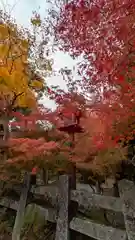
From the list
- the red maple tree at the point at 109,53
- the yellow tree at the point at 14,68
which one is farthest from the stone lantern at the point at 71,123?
the yellow tree at the point at 14,68

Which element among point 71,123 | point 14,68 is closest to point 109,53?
point 71,123

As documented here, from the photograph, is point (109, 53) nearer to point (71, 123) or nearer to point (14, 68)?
point (71, 123)

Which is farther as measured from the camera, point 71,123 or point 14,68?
point 14,68

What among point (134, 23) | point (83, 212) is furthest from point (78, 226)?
point (134, 23)

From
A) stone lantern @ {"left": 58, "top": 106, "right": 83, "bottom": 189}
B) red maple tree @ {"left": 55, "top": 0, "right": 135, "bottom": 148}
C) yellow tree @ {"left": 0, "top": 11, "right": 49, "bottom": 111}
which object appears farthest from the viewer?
yellow tree @ {"left": 0, "top": 11, "right": 49, "bottom": 111}

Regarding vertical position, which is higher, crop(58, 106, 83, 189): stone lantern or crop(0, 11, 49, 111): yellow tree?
crop(0, 11, 49, 111): yellow tree

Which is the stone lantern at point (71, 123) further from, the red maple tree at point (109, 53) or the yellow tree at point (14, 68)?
the yellow tree at point (14, 68)

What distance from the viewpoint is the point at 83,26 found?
320 centimetres

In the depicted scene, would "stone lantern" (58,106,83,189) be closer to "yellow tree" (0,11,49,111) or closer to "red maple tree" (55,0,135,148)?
"red maple tree" (55,0,135,148)

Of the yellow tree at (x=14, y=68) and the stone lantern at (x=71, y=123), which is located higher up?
the yellow tree at (x=14, y=68)

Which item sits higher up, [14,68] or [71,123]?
[14,68]

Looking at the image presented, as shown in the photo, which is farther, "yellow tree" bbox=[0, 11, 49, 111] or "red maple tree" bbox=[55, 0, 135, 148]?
"yellow tree" bbox=[0, 11, 49, 111]

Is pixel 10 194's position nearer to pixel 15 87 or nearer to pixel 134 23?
pixel 15 87

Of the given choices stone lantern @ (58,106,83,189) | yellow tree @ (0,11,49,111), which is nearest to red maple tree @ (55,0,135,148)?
stone lantern @ (58,106,83,189)
